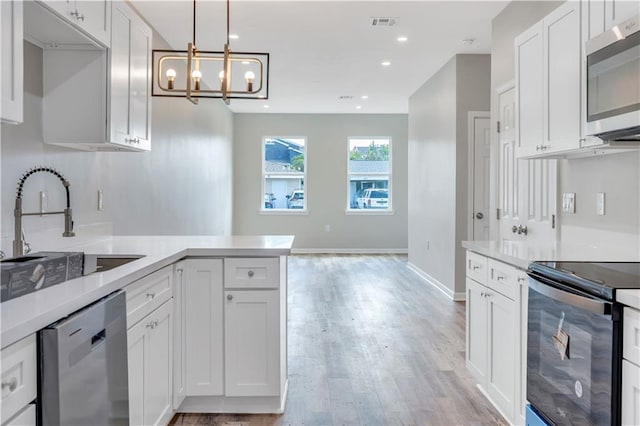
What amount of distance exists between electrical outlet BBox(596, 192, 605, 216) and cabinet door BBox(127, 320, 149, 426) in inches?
96.8

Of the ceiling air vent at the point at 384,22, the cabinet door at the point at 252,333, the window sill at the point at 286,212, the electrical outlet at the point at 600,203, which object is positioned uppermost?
the ceiling air vent at the point at 384,22

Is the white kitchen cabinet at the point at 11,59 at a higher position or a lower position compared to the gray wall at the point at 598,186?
higher

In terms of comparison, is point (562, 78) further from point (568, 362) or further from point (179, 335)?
point (179, 335)

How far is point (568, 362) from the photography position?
5.25 feet

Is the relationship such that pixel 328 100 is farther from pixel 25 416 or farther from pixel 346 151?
pixel 25 416

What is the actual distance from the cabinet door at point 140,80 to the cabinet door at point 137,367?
128 centimetres

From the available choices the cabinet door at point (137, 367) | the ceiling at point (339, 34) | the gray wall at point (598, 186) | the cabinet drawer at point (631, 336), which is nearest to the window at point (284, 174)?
the ceiling at point (339, 34)

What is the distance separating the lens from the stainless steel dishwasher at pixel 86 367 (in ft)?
3.85

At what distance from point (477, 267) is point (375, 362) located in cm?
111

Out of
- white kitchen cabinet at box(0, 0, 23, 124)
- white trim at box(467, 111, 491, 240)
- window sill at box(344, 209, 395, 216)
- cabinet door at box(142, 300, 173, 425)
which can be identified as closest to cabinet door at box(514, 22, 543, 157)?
cabinet door at box(142, 300, 173, 425)

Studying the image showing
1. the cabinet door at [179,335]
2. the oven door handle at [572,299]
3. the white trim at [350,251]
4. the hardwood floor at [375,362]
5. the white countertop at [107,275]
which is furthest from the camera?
the white trim at [350,251]

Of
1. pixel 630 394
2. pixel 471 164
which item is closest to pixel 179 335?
pixel 630 394

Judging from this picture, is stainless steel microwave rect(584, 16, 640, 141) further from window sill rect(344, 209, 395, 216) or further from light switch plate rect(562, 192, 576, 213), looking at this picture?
window sill rect(344, 209, 395, 216)

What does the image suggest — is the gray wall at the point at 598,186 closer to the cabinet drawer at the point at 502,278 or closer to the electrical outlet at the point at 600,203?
the electrical outlet at the point at 600,203
